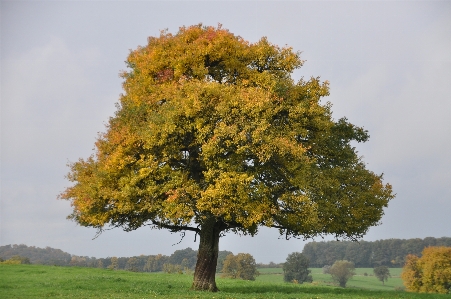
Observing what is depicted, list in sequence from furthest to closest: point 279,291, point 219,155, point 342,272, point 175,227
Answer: point 342,272 → point 279,291 → point 175,227 → point 219,155

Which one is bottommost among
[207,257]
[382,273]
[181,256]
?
[382,273]

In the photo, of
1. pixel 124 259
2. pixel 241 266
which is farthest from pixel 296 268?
pixel 124 259

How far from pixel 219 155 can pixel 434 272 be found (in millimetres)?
80852

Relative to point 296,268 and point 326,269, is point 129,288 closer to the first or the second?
point 296,268

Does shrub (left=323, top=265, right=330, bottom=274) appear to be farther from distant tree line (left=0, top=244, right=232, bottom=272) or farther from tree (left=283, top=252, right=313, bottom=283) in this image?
A: distant tree line (left=0, top=244, right=232, bottom=272)

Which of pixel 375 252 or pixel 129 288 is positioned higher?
pixel 375 252

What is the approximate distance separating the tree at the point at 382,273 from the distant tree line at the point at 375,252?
19.9ft

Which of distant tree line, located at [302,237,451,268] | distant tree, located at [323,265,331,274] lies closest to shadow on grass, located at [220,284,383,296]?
distant tree line, located at [302,237,451,268]

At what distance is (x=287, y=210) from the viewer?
92.1 feet

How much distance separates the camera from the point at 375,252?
425 feet

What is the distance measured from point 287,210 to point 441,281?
248 feet

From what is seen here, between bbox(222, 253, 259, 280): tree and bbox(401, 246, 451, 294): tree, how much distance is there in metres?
37.5

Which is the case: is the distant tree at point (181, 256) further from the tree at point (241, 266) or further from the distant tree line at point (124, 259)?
the tree at point (241, 266)

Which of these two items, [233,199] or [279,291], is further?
[279,291]
